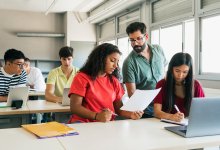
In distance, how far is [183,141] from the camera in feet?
4.69

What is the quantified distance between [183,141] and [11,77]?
223 centimetres

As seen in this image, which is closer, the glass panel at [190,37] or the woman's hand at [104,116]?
the woman's hand at [104,116]

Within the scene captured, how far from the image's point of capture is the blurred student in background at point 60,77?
121 inches

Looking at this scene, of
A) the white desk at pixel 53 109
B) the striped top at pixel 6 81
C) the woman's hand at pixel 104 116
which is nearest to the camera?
the woman's hand at pixel 104 116

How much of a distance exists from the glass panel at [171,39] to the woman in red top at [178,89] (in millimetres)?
2518

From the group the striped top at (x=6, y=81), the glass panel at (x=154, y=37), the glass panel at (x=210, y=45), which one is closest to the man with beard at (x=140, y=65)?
the striped top at (x=6, y=81)

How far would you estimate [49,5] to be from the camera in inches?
288

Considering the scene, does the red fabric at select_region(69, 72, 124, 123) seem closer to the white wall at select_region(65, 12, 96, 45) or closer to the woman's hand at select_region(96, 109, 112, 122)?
the woman's hand at select_region(96, 109, 112, 122)

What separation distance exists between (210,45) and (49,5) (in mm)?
4835

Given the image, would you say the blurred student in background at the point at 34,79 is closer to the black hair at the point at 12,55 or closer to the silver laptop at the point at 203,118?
the black hair at the point at 12,55

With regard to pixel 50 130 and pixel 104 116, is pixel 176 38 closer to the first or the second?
pixel 104 116

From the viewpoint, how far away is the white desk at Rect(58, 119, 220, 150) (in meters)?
1.33

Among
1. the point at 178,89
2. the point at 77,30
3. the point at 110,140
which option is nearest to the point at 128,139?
the point at 110,140

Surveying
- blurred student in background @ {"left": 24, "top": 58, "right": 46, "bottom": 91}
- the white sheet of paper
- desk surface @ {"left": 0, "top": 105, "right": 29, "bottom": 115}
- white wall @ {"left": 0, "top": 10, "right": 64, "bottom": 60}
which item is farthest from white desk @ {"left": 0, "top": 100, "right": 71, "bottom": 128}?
white wall @ {"left": 0, "top": 10, "right": 64, "bottom": 60}
